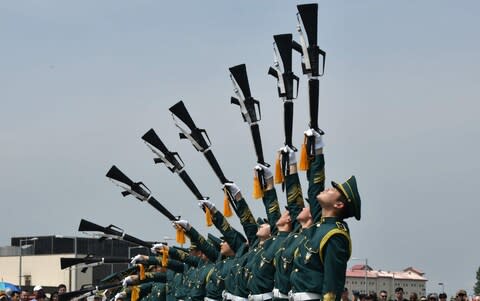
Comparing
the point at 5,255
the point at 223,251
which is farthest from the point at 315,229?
the point at 5,255

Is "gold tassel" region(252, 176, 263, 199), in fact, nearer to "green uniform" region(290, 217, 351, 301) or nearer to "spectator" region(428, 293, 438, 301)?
"green uniform" region(290, 217, 351, 301)

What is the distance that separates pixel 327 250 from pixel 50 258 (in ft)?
206

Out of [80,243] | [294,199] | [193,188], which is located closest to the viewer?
[294,199]

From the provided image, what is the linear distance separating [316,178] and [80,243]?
59.5m

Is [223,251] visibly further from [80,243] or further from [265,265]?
[80,243]

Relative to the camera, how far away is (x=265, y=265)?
1505cm

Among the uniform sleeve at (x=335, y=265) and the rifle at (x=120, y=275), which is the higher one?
the rifle at (x=120, y=275)

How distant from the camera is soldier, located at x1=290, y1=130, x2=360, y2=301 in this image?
1164 centimetres

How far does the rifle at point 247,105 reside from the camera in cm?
1595

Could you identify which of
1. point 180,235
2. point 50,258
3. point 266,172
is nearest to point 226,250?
point 180,235

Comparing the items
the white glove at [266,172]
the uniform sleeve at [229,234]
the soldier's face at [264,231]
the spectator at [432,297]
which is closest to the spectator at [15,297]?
the uniform sleeve at [229,234]

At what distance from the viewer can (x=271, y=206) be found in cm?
1579

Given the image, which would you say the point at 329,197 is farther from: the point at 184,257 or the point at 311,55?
the point at 184,257

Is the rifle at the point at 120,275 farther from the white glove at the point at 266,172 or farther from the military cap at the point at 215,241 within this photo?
the white glove at the point at 266,172
